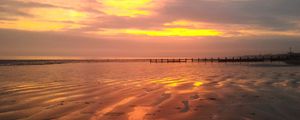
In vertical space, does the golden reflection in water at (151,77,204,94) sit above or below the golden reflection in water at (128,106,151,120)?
below

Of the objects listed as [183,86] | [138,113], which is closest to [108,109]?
[138,113]

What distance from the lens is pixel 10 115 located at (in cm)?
661

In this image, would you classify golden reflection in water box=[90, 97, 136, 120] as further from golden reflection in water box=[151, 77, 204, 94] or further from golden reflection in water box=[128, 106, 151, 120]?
golden reflection in water box=[151, 77, 204, 94]

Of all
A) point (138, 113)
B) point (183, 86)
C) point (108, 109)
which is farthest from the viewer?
point (183, 86)

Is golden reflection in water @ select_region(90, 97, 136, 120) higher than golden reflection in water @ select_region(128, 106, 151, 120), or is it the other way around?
golden reflection in water @ select_region(90, 97, 136, 120)

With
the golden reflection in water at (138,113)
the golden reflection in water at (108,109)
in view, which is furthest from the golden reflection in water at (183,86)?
the golden reflection in water at (138,113)

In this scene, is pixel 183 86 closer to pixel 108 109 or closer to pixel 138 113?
pixel 108 109

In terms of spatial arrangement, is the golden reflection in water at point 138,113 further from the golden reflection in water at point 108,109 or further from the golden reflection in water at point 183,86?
the golden reflection in water at point 183,86

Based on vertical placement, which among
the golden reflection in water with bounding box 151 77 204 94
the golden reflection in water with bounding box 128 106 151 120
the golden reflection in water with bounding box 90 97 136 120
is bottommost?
the golden reflection in water with bounding box 151 77 204 94

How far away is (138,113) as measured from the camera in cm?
685

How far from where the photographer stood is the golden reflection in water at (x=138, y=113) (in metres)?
6.40

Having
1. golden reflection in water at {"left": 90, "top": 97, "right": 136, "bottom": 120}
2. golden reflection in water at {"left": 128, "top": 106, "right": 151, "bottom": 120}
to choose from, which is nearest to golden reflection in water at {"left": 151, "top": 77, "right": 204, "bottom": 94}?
golden reflection in water at {"left": 90, "top": 97, "right": 136, "bottom": 120}

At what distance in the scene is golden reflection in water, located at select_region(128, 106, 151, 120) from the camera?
6.40 meters

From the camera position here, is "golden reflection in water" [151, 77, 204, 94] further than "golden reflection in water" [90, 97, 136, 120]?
Yes
